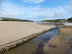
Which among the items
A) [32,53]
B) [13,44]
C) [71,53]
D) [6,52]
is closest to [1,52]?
[6,52]

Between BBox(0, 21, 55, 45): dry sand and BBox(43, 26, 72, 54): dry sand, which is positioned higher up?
BBox(0, 21, 55, 45): dry sand

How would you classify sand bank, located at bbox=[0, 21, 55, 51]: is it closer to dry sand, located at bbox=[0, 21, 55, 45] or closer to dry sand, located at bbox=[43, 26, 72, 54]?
dry sand, located at bbox=[0, 21, 55, 45]

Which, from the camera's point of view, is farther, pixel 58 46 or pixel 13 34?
pixel 13 34

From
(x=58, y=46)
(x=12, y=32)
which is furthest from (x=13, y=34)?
(x=58, y=46)

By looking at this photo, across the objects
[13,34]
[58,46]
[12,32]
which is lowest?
[58,46]

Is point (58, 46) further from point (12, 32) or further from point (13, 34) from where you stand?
point (12, 32)

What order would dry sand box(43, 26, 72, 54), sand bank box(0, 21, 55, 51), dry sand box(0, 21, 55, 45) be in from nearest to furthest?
1. dry sand box(43, 26, 72, 54)
2. sand bank box(0, 21, 55, 51)
3. dry sand box(0, 21, 55, 45)

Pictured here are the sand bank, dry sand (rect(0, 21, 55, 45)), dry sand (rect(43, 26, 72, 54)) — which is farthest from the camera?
dry sand (rect(0, 21, 55, 45))

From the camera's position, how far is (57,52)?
26.2ft

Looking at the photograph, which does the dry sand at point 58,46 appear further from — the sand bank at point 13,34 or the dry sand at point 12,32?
the dry sand at point 12,32

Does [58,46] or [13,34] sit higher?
[13,34]

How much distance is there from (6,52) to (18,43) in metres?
2.62

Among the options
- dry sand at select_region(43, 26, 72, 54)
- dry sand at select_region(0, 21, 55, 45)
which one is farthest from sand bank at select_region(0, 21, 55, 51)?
dry sand at select_region(43, 26, 72, 54)

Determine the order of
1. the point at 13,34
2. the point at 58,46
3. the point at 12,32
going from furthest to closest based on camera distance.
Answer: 1. the point at 12,32
2. the point at 13,34
3. the point at 58,46
